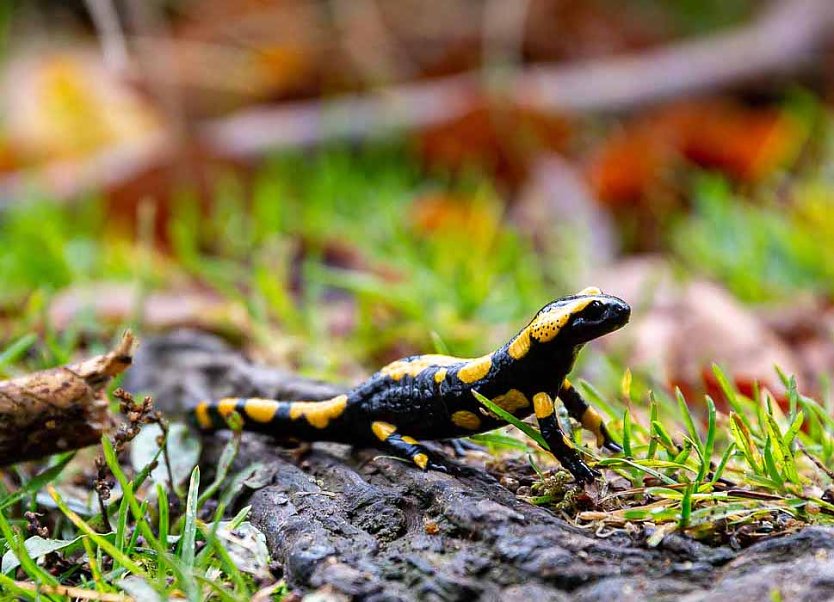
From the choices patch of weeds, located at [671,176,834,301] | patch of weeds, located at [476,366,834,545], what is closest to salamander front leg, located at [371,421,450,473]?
patch of weeds, located at [476,366,834,545]

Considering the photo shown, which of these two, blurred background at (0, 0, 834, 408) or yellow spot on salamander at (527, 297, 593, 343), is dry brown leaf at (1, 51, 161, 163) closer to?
blurred background at (0, 0, 834, 408)

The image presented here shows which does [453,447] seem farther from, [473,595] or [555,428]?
[473,595]

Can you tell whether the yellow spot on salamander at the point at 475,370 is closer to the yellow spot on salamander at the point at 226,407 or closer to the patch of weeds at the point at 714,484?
the patch of weeds at the point at 714,484

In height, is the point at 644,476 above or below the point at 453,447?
below

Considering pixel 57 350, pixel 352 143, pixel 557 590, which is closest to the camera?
pixel 557 590

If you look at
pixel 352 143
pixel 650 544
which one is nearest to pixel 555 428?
pixel 650 544

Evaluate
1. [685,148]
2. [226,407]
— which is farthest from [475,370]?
[685,148]
